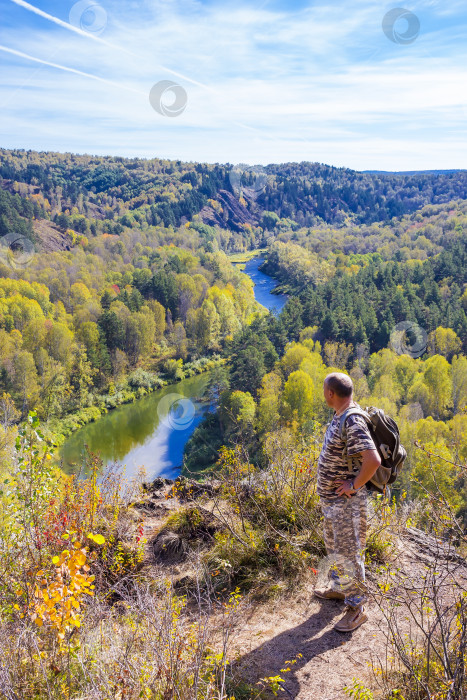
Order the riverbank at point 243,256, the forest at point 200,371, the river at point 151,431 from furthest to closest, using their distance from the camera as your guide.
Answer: the riverbank at point 243,256 < the river at point 151,431 < the forest at point 200,371

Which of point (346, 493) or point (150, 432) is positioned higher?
point (346, 493)

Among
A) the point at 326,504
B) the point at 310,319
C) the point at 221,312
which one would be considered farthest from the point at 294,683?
the point at 221,312

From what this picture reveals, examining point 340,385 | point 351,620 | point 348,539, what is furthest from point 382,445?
point 351,620

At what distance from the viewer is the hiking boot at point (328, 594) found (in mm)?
3432

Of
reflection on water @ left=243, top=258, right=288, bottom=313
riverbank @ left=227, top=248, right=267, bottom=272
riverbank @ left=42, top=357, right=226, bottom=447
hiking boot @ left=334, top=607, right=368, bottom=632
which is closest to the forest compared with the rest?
riverbank @ left=42, top=357, right=226, bottom=447

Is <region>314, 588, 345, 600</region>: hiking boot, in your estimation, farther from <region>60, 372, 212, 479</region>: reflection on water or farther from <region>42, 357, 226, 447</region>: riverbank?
<region>42, 357, 226, 447</region>: riverbank

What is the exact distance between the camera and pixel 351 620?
308 centimetres

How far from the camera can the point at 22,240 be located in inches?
2184

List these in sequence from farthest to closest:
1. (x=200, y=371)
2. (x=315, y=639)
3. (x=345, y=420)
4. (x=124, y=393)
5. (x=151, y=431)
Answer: (x=200, y=371) → (x=124, y=393) → (x=151, y=431) → (x=315, y=639) → (x=345, y=420)

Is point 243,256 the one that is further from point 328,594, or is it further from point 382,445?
point 382,445

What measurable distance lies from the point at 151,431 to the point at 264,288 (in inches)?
1663

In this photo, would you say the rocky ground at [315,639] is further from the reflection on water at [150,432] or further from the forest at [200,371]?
the reflection on water at [150,432]

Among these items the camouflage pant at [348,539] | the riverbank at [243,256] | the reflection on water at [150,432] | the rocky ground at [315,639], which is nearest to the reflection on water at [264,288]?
the riverbank at [243,256]

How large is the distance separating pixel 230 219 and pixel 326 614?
119063 millimetres
